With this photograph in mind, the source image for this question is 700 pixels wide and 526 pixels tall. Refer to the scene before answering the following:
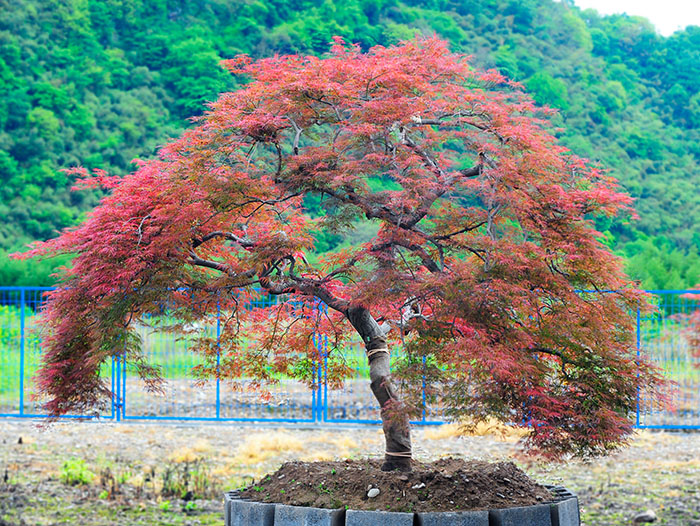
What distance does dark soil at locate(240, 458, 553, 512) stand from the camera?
4.16m

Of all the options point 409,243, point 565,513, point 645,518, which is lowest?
point 645,518

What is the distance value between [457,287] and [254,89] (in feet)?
4.78

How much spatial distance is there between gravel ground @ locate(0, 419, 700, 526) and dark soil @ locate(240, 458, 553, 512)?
1.38m

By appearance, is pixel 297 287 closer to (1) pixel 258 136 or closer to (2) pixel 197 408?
(1) pixel 258 136

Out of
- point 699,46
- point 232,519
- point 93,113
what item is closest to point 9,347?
point 232,519

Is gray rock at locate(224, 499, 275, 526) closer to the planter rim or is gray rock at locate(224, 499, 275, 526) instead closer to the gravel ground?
the planter rim

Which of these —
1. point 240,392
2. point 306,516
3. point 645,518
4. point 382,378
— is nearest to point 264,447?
point 240,392

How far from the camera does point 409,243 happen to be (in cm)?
422

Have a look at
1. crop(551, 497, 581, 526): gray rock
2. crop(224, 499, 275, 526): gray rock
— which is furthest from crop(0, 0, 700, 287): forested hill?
crop(224, 499, 275, 526): gray rock

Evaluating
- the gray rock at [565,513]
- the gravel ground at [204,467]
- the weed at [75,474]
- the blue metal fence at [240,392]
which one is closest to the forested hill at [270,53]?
the blue metal fence at [240,392]

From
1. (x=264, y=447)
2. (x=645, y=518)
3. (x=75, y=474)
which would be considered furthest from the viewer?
(x=264, y=447)

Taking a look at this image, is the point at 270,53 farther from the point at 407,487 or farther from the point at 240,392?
the point at 407,487

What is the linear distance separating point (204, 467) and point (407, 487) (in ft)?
11.5

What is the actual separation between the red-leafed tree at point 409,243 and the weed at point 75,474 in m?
2.62
